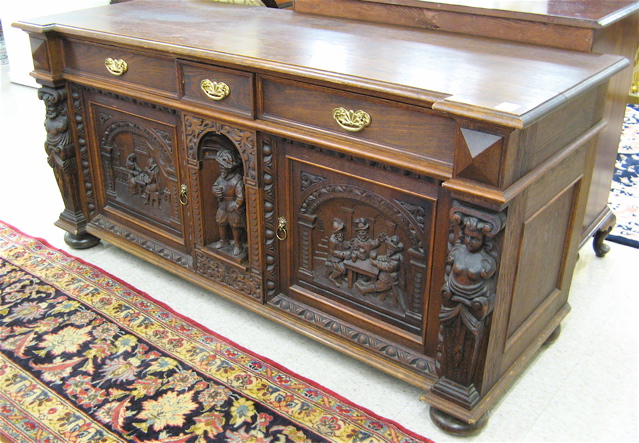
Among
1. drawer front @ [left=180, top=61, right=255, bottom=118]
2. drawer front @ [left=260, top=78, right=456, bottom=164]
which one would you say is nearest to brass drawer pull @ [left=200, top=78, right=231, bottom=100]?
drawer front @ [left=180, top=61, right=255, bottom=118]

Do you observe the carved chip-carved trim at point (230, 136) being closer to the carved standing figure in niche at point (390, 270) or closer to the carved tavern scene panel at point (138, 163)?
the carved tavern scene panel at point (138, 163)

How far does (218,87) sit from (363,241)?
1.98 ft

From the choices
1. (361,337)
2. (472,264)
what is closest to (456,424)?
(361,337)

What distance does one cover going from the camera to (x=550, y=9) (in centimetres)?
191

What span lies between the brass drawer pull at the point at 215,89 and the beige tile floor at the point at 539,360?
75cm

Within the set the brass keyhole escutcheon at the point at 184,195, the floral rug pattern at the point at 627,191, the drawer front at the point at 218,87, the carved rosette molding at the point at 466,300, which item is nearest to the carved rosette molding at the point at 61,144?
the brass keyhole escutcheon at the point at 184,195

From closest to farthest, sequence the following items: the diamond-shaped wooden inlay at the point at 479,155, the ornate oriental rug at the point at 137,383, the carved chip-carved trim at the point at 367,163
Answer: the diamond-shaped wooden inlay at the point at 479,155 < the carved chip-carved trim at the point at 367,163 < the ornate oriental rug at the point at 137,383

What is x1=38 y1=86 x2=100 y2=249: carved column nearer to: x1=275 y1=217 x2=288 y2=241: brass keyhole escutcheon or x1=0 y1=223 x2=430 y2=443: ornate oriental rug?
x1=0 y1=223 x2=430 y2=443: ornate oriental rug

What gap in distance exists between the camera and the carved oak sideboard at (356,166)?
1521mm

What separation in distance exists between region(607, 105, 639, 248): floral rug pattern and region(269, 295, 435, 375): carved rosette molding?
1.35 metres

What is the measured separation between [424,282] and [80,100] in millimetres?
1456

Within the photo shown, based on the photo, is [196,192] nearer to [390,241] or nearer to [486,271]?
[390,241]

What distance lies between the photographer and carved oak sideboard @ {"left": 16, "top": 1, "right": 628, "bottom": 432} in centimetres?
152

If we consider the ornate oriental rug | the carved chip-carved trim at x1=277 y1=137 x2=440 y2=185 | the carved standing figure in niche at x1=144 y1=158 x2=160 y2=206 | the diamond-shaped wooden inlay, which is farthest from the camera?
the carved standing figure in niche at x1=144 y1=158 x2=160 y2=206
